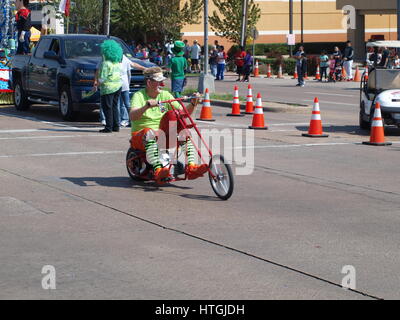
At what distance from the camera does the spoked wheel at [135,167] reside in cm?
1119

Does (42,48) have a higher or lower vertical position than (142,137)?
higher

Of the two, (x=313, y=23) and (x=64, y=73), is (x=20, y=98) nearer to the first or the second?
(x=64, y=73)

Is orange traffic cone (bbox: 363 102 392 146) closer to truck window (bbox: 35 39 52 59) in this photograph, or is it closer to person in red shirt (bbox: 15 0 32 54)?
truck window (bbox: 35 39 52 59)

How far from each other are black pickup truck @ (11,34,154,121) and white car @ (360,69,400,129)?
5.09 m

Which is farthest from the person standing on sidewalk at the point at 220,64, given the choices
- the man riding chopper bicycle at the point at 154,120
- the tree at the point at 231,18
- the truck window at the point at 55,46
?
the man riding chopper bicycle at the point at 154,120

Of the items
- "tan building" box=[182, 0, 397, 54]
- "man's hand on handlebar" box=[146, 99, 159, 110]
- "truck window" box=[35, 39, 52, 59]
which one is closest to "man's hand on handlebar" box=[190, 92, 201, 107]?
"man's hand on handlebar" box=[146, 99, 159, 110]

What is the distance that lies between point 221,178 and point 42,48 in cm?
1249

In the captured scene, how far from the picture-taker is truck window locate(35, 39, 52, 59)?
21.4m

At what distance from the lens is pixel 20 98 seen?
2248cm

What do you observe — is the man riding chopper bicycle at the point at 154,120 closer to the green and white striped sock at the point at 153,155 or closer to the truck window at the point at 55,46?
the green and white striped sock at the point at 153,155

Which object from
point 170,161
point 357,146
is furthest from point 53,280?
point 357,146

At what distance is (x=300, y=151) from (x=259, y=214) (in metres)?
5.76

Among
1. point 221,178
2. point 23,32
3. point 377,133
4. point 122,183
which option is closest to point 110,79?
point 377,133

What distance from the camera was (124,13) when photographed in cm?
6362
